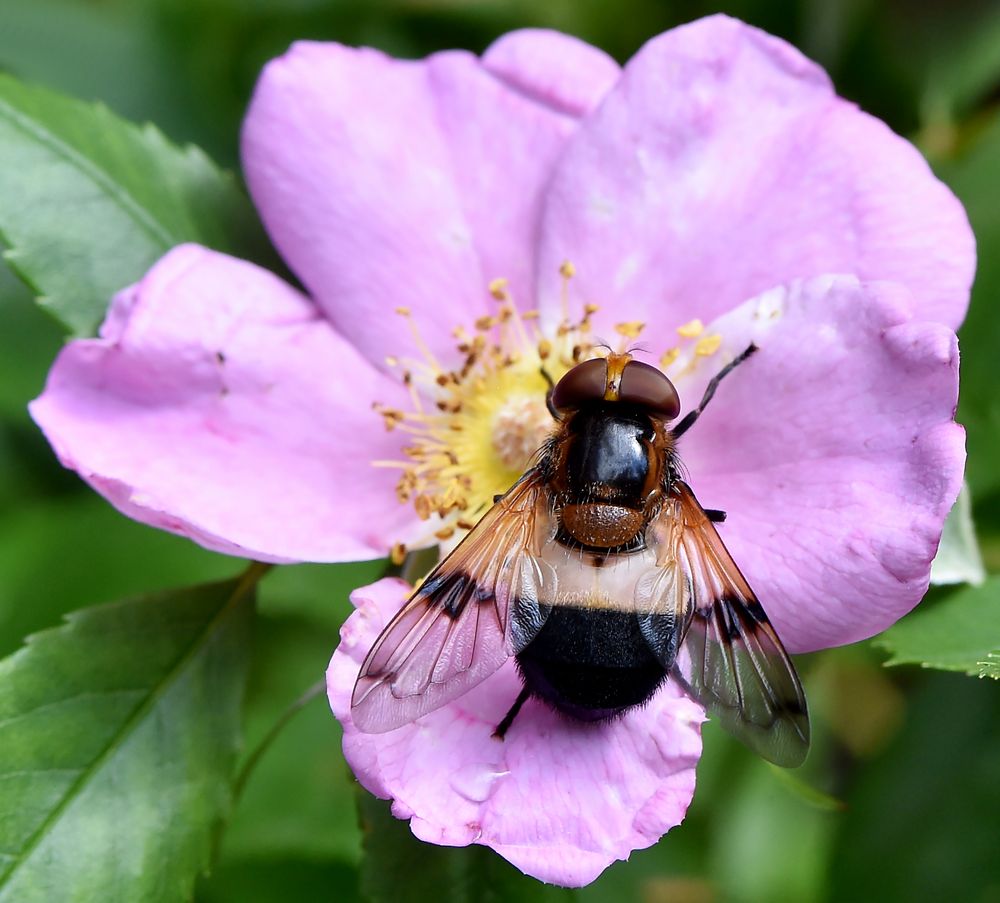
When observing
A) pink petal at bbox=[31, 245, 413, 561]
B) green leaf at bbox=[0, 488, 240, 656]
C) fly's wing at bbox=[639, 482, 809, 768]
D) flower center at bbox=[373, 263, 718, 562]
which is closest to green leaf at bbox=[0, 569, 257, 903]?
pink petal at bbox=[31, 245, 413, 561]

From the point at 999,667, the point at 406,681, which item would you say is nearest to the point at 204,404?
the point at 406,681

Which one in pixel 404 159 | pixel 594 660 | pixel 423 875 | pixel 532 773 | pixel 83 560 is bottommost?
pixel 83 560

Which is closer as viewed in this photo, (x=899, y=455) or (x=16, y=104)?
(x=899, y=455)

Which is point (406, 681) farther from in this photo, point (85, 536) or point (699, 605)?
point (85, 536)

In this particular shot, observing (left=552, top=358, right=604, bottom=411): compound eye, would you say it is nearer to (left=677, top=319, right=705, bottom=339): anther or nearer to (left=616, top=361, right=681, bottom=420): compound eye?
(left=616, top=361, right=681, bottom=420): compound eye

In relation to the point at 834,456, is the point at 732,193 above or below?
above

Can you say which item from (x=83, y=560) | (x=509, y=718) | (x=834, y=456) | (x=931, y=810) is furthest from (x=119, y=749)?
(x=931, y=810)

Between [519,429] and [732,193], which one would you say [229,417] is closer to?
[519,429]

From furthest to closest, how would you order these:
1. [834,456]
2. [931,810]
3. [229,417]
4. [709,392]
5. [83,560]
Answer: [83,560] → [931,810] → [229,417] → [709,392] → [834,456]
